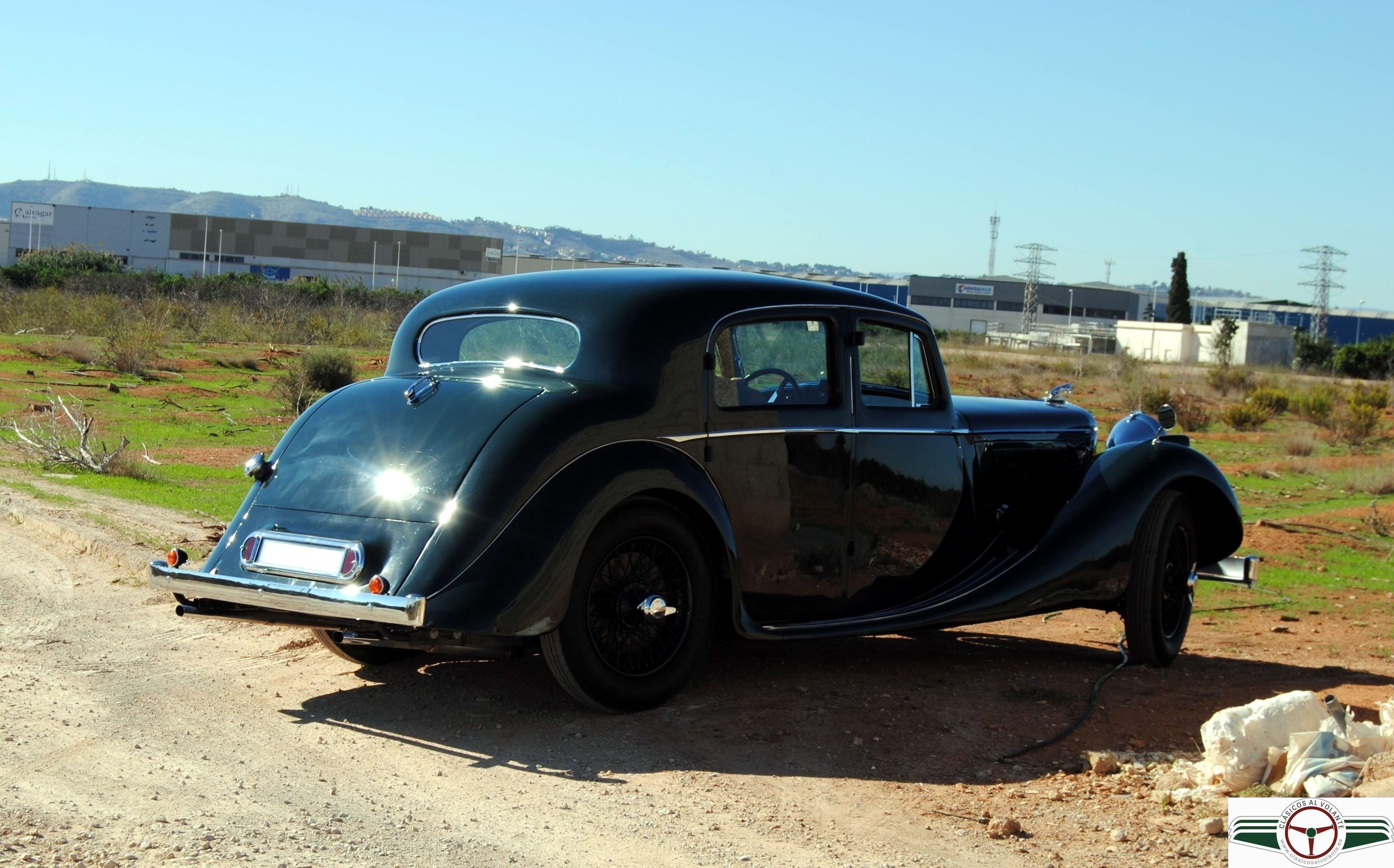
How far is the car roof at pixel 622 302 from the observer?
17.9ft

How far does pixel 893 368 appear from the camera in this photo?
21.5 feet

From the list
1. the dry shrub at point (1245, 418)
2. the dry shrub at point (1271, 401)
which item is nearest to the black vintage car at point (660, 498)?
the dry shrub at point (1245, 418)

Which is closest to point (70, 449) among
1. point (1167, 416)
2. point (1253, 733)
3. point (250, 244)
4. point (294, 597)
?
point (294, 597)

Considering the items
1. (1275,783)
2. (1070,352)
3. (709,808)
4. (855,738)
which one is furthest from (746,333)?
(1070,352)

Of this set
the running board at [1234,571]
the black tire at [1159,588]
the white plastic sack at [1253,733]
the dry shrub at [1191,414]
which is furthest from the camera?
the dry shrub at [1191,414]

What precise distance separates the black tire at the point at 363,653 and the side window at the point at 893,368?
8.17ft

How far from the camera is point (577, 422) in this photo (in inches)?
199

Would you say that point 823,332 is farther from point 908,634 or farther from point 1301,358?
point 1301,358

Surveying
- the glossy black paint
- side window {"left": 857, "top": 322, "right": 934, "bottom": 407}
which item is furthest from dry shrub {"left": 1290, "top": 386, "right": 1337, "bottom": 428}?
side window {"left": 857, "top": 322, "right": 934, "bottom": 407}

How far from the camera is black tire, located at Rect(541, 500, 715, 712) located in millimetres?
4988

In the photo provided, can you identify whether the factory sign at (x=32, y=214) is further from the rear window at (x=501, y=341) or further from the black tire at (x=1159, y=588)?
the black tire at (x=1159, y=588)

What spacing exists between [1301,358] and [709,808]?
2801 inches

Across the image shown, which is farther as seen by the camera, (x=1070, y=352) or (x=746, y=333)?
(x=1070, y=352)

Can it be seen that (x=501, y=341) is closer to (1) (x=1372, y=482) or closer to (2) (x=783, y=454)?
(2) (x=783, y=454)
